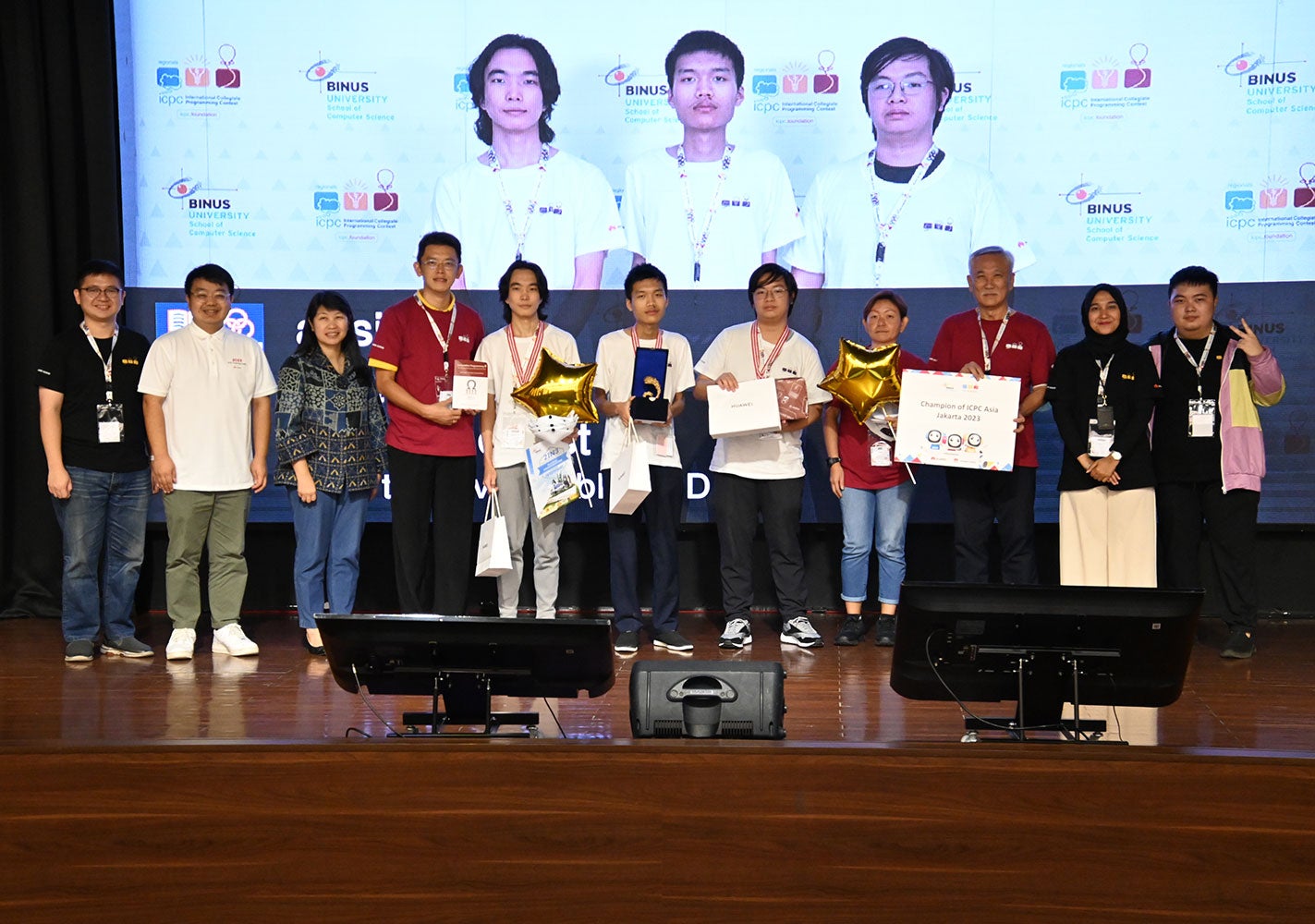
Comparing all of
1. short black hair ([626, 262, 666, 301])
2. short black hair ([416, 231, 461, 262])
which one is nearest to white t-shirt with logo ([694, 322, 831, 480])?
short black hair ([626, 262, 666, 301])

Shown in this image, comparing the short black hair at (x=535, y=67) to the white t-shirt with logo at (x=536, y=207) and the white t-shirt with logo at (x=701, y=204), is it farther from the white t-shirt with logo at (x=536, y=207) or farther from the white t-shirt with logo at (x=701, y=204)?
the white t-shirt with logo at (x=701, y=204)

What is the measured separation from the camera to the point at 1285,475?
582cm

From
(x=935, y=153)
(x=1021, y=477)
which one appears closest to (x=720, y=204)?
(x=935, y=153)

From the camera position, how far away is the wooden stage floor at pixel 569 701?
3.93m

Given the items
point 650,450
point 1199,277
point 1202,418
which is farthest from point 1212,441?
point 650,450

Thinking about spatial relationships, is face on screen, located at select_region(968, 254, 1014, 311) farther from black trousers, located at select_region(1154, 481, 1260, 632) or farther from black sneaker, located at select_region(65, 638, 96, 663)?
black sneaker, located at select_region(65, 638, 96, 663)

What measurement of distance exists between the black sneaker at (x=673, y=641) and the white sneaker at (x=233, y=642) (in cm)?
170

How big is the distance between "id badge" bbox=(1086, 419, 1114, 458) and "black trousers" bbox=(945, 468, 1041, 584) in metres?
0.28

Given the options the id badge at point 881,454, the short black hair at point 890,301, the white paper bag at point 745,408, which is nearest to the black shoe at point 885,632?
the id badge at point 881,454

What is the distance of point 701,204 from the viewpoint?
5898 mm

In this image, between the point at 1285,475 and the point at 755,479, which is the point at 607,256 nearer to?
the point at 755,479

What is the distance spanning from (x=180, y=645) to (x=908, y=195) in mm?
3859

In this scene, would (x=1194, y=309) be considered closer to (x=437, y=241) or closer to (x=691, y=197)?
(x=691, y=197)

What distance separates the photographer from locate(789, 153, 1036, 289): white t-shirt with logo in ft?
19.2
